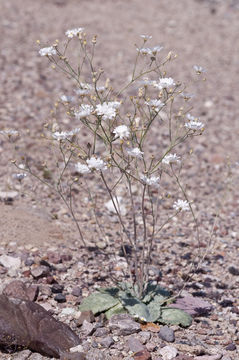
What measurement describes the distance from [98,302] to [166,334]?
0.55m

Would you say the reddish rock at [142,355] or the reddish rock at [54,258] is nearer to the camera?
the reddish rock at [142,355]

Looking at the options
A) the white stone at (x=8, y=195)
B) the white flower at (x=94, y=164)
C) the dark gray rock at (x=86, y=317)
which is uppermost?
the white flower at (x=94, y=164)

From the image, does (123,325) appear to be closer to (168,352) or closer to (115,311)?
(115,311)

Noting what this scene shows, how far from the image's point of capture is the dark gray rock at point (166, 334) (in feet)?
11.7

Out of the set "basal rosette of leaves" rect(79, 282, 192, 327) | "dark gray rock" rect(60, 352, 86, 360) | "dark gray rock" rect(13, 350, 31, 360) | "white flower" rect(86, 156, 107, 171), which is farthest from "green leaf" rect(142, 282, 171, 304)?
"white flower" rect(86, 156, 107, 171)

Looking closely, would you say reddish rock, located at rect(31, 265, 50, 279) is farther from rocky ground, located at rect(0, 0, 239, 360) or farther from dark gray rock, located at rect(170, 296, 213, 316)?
dark gray rock, located at rect(170, 296, 213, 316)

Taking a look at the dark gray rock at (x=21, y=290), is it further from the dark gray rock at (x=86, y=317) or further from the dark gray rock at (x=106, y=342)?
the dark gray rock at (x=106, y=342)

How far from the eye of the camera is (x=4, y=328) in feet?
10.6

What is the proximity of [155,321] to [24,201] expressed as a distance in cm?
206

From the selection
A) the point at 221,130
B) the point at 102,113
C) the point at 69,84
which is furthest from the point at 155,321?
the point at 69,84

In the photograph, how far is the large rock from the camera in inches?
128

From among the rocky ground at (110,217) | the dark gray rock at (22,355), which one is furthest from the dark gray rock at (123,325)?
the dark gray rock at (22,355)

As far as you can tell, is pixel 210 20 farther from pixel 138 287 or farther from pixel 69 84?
pixel 138 287

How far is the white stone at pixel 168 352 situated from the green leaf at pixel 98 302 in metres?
0.52
